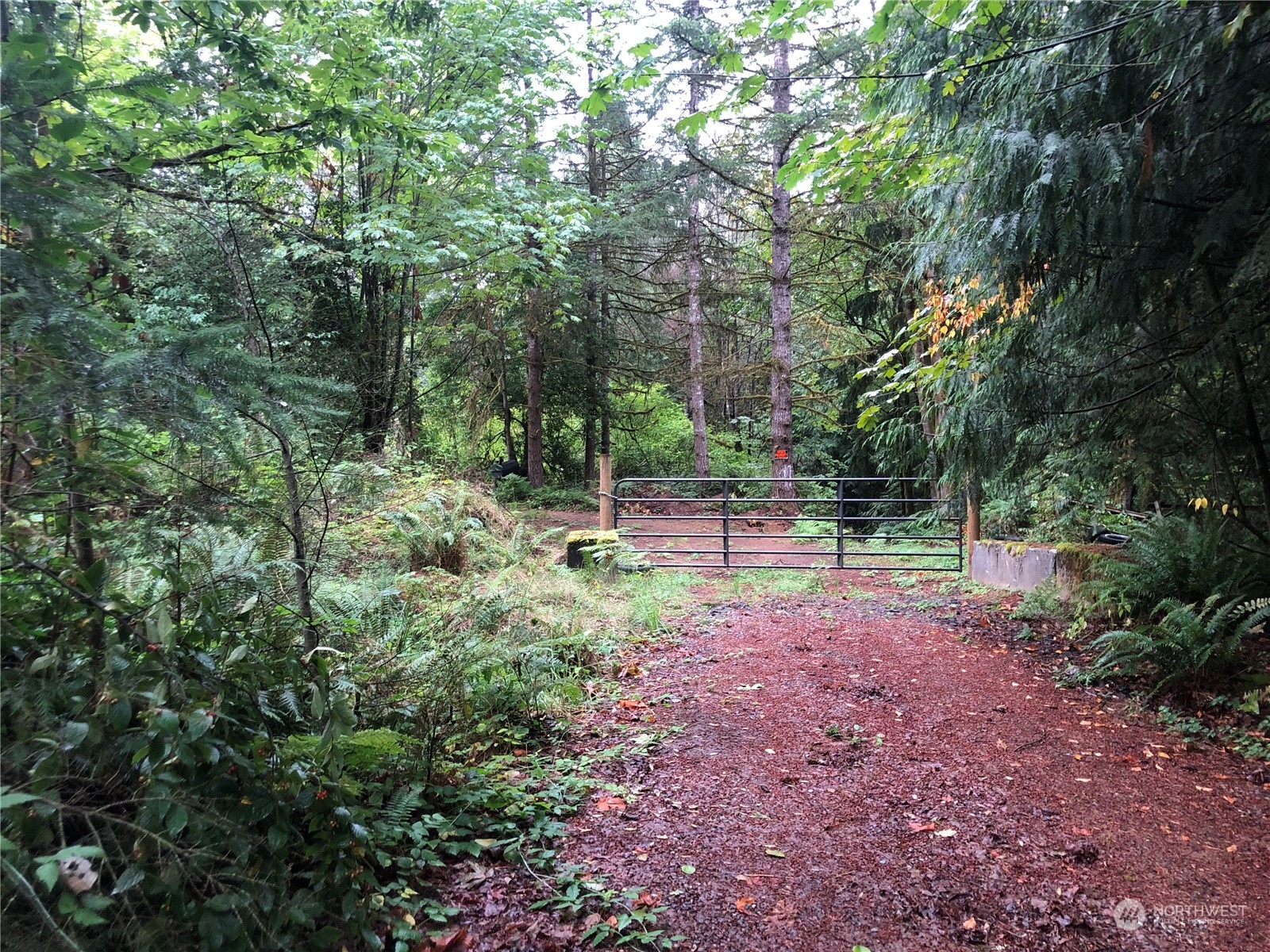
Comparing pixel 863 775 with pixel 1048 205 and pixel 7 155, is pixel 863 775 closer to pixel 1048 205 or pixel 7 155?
pixel 1048 205

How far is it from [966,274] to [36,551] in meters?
5.08

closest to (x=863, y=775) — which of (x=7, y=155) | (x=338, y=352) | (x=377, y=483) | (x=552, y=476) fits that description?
(x=377, y=483)

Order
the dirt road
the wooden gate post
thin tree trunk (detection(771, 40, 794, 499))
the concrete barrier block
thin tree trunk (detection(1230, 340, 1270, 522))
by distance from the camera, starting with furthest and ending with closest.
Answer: thin tree trunk (detection(771, 40, 794, 499))
the wooden gate post
the concrete barrier block
thin tree trunk (detection(1230, 340, 1270, 522))
the dirt road

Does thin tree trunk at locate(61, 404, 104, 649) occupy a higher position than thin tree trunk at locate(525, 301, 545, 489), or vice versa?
thin tree trunk at locate(525, 301, 545, 489)

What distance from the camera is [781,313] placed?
1405cm

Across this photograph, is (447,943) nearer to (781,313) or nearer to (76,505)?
(76,505)

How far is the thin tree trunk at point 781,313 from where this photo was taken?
44.4ft

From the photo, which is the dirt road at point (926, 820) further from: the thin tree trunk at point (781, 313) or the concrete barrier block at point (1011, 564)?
the thin tree trunk at point (781, 313)

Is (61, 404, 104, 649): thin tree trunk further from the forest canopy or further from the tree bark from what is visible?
the tree bark

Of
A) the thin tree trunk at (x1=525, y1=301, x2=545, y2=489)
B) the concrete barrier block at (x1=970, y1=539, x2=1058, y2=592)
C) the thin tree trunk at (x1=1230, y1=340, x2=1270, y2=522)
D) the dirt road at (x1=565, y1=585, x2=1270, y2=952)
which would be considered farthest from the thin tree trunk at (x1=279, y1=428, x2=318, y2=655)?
the thin tree trunk at (x1=525, y1=301, x2=545, y2=489)

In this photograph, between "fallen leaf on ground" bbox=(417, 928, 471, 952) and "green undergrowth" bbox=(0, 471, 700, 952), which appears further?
"fallen leaf on ground" bbox=(417, 928, 471, 952)

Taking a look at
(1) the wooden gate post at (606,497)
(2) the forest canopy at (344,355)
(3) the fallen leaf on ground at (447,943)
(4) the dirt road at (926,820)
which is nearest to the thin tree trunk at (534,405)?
(1) the wooden gate post at (606,497)

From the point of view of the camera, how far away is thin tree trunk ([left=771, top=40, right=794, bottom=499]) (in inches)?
533

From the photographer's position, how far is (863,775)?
11.0ft
